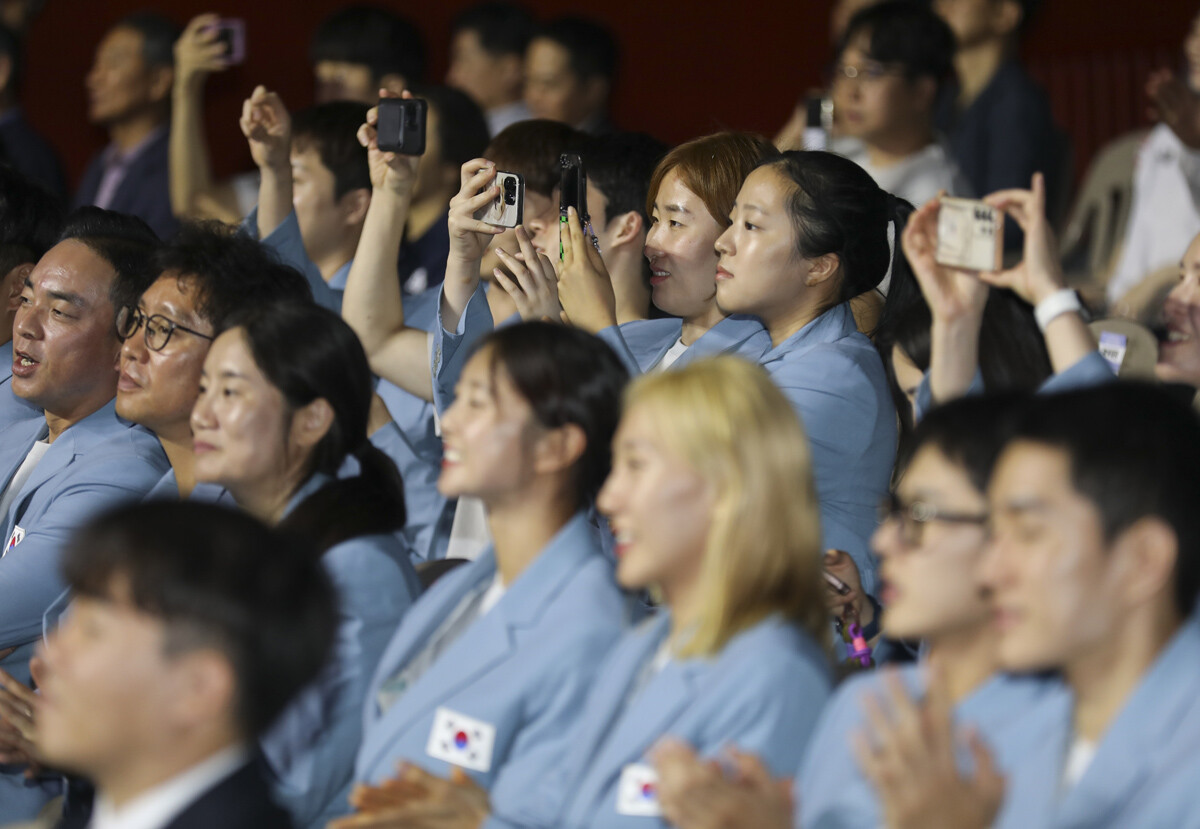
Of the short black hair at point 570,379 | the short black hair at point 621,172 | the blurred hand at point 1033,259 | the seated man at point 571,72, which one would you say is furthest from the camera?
the seated man at point 571,72

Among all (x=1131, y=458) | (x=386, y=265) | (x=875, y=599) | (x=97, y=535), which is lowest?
(x=875, y=599)

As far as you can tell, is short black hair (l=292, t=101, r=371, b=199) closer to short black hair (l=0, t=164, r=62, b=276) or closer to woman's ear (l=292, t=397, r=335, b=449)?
short black hair (l=0, t=164, r=62, b=276)

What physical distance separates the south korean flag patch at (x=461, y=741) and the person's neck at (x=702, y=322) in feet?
4.02

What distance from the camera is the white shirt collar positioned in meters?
1.71

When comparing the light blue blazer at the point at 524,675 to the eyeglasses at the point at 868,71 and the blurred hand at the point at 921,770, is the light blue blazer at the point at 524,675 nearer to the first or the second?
the blurred hand at the point at 921,770

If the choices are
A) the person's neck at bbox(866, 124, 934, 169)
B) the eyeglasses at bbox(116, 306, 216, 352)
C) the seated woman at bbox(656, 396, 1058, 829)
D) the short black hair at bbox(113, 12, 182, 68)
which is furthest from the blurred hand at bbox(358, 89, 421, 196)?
the short black hair at bbox(113, 12, 182, 68)

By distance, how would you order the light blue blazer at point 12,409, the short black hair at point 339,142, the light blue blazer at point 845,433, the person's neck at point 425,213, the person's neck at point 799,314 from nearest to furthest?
the light blue blazer at point 845,433
the person's neck at point 799,314
the light blue blazer at point 12,409
the short black hair at point 339,142
the person's neck at point 425,213

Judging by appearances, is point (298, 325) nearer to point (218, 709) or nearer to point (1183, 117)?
point (218, 709)

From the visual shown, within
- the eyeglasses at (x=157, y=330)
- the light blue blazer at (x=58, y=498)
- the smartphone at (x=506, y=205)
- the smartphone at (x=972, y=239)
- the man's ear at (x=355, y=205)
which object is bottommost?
the light blue blazer at (x=58, y=498)

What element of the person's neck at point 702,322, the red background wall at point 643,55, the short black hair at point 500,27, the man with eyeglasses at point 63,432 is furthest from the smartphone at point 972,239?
the red background wall at point 643,55

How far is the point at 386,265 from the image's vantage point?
3316 millimetres

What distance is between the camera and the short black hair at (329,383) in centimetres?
242

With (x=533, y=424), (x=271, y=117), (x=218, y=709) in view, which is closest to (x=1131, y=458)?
(x=533, y=424)

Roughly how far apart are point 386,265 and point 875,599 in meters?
1.24
